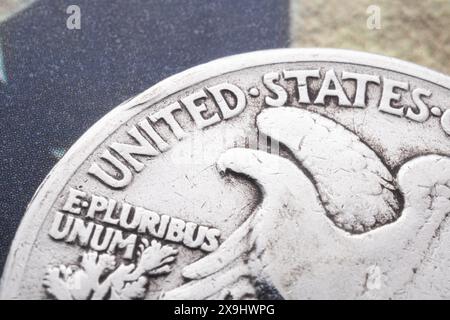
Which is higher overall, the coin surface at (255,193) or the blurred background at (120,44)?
the blurred background at (120,44)

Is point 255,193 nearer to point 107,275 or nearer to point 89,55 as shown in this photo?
point 107,275

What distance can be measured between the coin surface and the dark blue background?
13cm

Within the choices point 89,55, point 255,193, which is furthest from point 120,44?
point 255,193

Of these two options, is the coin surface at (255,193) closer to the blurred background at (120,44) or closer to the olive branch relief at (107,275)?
the olive branch relief at (107,275)

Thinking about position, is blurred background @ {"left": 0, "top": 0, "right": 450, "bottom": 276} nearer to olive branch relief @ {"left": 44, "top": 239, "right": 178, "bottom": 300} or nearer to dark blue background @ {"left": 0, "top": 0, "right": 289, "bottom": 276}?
dark blue background @ {"left": 0, "top": 0, "right": 289, "bottom": 276}

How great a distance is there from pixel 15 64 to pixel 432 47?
2.72ft

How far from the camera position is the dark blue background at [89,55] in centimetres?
98

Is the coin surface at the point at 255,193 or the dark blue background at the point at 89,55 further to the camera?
the dark blue background at the point at 89,55

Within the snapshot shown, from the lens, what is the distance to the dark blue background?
3.23 ft

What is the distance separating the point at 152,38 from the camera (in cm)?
105

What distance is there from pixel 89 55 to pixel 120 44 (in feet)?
0.21

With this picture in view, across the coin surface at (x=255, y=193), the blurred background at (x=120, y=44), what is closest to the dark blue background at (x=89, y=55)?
the blurred background at (x=120, y=44)

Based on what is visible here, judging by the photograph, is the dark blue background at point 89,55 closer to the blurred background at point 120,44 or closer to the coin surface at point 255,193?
the blurred background at point 120,44

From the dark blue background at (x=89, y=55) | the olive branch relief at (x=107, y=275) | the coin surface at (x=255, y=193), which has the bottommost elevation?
the olive branch relief at (x=107, y=275)
